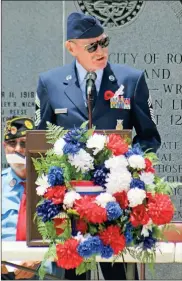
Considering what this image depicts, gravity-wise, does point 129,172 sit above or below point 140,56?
below

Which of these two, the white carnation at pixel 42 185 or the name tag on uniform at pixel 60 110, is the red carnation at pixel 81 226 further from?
the name tag on uniform at pixel 60 110

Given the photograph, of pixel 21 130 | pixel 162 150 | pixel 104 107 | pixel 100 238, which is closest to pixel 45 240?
pixel 100 238

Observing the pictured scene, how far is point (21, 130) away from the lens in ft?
16.7

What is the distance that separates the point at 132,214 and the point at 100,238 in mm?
149

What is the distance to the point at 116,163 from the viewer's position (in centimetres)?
361

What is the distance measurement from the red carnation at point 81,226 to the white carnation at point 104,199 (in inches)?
4.0

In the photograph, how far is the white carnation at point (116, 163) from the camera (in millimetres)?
3615

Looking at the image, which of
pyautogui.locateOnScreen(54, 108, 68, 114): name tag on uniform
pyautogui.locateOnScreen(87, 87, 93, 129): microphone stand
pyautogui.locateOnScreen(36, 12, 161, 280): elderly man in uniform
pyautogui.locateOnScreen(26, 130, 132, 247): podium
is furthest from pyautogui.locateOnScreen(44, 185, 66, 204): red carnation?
pyautogui.locateOnScreen(54, 108, 68, 114): name tag on uniform

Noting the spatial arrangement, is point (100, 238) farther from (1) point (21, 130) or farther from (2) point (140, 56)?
(2) point (140, 56)

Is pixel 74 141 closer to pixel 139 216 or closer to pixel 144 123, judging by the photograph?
pixel 139 216

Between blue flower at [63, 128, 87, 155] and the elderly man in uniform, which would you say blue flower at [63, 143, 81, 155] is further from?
the elderly man in uniform

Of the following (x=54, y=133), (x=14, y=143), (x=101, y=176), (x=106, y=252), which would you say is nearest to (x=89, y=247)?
(x=106, y=252)

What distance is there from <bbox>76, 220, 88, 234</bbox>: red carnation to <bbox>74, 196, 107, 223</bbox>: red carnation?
0.04 meters

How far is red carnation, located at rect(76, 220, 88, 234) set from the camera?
362 centimetres
